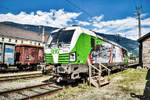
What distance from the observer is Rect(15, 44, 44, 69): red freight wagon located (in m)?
15.7

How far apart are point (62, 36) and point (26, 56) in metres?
10.0

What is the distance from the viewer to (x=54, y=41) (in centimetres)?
803

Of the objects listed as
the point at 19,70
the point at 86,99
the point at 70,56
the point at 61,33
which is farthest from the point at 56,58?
the point at 19,70

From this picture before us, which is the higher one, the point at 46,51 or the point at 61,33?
the point at 61,33

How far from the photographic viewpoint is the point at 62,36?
785 centimetres

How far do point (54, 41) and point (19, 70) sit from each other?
34.0ft

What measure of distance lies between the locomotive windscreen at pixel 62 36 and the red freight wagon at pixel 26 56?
29.6 ft

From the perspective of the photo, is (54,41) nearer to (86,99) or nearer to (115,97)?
(86,99)

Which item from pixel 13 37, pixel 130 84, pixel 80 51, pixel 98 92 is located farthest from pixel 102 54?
pixel 13 37

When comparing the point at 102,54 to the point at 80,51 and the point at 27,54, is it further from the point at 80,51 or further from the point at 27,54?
the point at 27,54

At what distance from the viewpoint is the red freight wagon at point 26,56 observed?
15.7m

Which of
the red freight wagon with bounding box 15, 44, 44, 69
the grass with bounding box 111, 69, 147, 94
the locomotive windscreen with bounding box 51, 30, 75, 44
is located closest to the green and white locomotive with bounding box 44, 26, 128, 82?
the locomotive windscreen with bounding box 51, 30, 75, 44

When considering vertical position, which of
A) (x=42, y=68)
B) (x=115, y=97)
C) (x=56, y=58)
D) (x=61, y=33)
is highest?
(x=61, y=33)

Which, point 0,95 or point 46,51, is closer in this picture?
point 0,95
